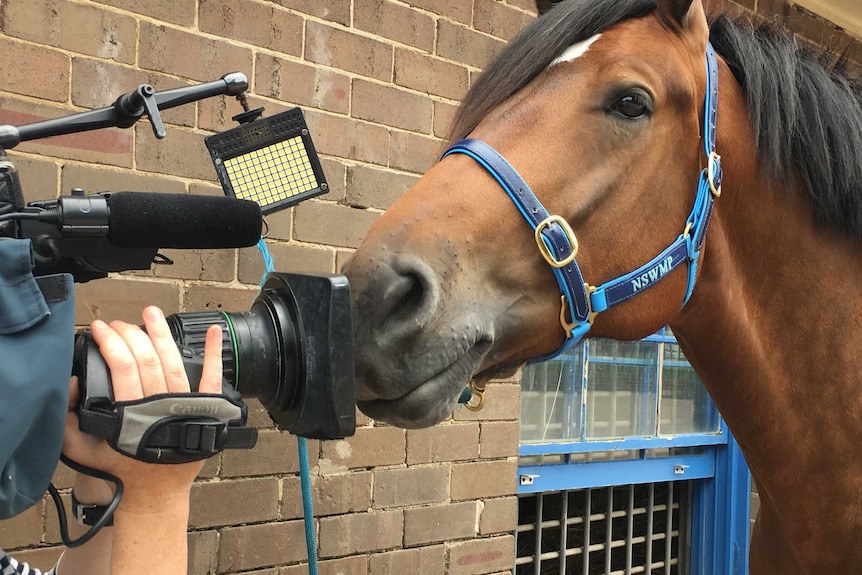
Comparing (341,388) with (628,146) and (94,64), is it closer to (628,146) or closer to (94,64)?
(628,146)

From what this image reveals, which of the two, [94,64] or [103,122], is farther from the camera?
[94,64]

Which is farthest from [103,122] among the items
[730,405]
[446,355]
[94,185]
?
[730,405]

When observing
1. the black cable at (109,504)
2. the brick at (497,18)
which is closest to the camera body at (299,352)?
the black cable at (109,504)

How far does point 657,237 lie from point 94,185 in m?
1.28

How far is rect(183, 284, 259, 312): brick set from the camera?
1836 millimetres

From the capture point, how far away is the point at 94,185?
5.53ft

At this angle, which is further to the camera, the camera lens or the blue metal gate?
the blue metal gate

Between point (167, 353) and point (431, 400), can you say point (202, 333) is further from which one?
point (431, 400)

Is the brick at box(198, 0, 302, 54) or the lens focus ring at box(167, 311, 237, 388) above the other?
the brick at box(198, 0, 302, 54)

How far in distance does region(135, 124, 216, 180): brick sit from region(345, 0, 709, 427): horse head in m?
0.81

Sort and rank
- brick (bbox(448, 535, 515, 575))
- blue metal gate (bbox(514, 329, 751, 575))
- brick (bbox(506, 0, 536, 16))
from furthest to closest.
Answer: blue metal gate (bbox(514, 329, 751, 575)), brick (bbox(506, 0, 536, 16)), brick (bbox(448, 535, 515, 575))

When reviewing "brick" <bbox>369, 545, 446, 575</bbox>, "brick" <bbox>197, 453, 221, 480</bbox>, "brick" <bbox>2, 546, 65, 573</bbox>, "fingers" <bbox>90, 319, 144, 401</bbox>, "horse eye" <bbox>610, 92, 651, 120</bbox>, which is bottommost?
"brick" <bbox>369, 545, 446, 575</bbox>

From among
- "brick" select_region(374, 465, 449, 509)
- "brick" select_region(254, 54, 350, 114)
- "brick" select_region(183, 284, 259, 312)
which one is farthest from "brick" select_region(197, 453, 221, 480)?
"brick" select_region(254, 54, 350, 114)

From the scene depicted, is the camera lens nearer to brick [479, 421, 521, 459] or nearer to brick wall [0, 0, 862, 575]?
brick wall [0, 0, 862, 575]
